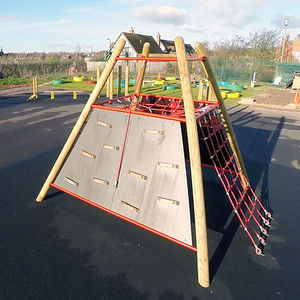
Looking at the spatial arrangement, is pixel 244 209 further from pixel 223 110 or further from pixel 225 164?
pixel 223 110

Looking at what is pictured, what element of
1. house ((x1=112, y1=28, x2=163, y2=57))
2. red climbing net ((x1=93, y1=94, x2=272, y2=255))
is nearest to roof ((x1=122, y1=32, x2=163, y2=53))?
house ((x1=112, y1=28, x2=163, y2=57))

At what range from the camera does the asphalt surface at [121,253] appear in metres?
3.26

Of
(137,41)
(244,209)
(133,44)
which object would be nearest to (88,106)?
(244,209)

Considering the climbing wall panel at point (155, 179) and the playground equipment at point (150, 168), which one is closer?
the playground equipment at point (150, 168)

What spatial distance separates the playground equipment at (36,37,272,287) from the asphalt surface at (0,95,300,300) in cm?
28

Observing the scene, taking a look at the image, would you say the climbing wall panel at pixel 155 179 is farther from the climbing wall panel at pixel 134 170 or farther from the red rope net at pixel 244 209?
the red rope net at pixel 244 209

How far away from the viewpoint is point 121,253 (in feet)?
12.6

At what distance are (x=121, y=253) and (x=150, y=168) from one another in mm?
1335

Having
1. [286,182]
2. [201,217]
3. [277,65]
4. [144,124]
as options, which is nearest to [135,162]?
[144,124]

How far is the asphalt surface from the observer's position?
10.7ft

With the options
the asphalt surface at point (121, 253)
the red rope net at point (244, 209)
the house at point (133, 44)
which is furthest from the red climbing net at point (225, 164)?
the house at point (133, 44)

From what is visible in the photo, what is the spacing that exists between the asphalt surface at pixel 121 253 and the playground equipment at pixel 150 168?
0.93 feet

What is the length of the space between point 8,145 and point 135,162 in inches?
247

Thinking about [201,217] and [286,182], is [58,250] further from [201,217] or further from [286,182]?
[286,182]
